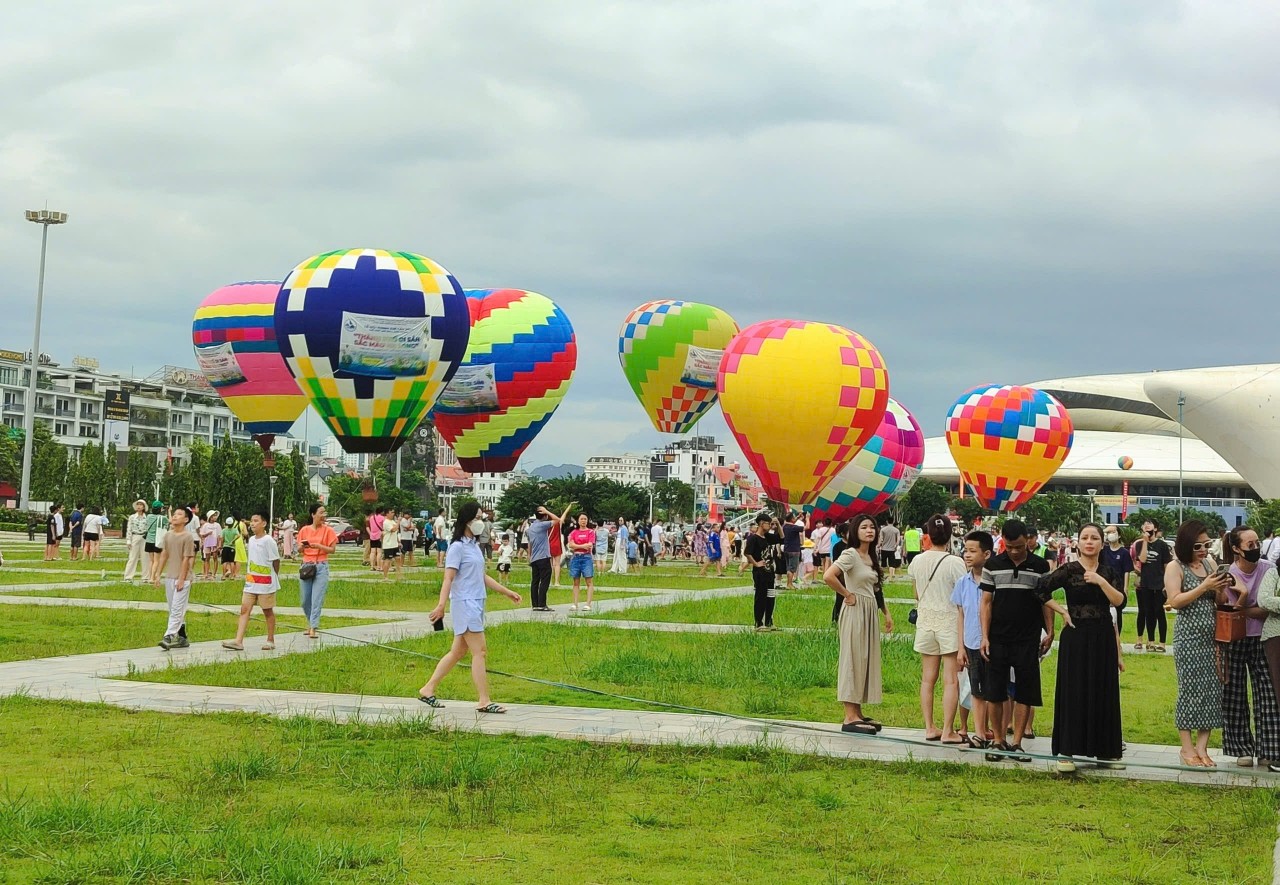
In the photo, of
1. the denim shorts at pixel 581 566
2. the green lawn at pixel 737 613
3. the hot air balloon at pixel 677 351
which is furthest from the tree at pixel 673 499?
the denim shorts at pixel 581 566

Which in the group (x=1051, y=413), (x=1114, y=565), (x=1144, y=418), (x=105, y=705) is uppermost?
(x=1144, y=418)

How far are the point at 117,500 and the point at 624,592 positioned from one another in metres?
60.9

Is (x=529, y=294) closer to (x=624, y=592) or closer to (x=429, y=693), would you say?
(x=624, y=592)

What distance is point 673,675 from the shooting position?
46.6 ft

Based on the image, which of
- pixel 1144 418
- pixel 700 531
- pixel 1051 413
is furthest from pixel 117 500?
pixel 1144 418

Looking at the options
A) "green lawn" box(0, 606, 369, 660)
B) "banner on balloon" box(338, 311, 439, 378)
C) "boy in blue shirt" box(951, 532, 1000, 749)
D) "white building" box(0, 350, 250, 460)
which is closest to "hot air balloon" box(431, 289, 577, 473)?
"banner on balloon" box(338, 311, 439, 378)

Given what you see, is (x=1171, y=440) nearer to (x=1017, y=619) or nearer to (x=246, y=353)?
(x=246, y=353)

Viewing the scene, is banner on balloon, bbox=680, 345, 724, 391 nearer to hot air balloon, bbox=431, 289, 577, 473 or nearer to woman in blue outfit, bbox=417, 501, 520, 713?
hot air balloon, bbox=431, 289, 577, 473

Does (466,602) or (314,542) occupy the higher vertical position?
(314,542)

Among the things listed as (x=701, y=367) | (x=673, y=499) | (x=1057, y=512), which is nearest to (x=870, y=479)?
(x=701, y=367)

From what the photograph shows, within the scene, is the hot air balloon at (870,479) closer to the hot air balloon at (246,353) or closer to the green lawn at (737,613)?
the green lawn at (737,613)

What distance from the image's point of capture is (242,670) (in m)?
13.9

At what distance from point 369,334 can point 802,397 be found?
30.3 ft

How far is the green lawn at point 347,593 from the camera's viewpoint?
23.5 meters
